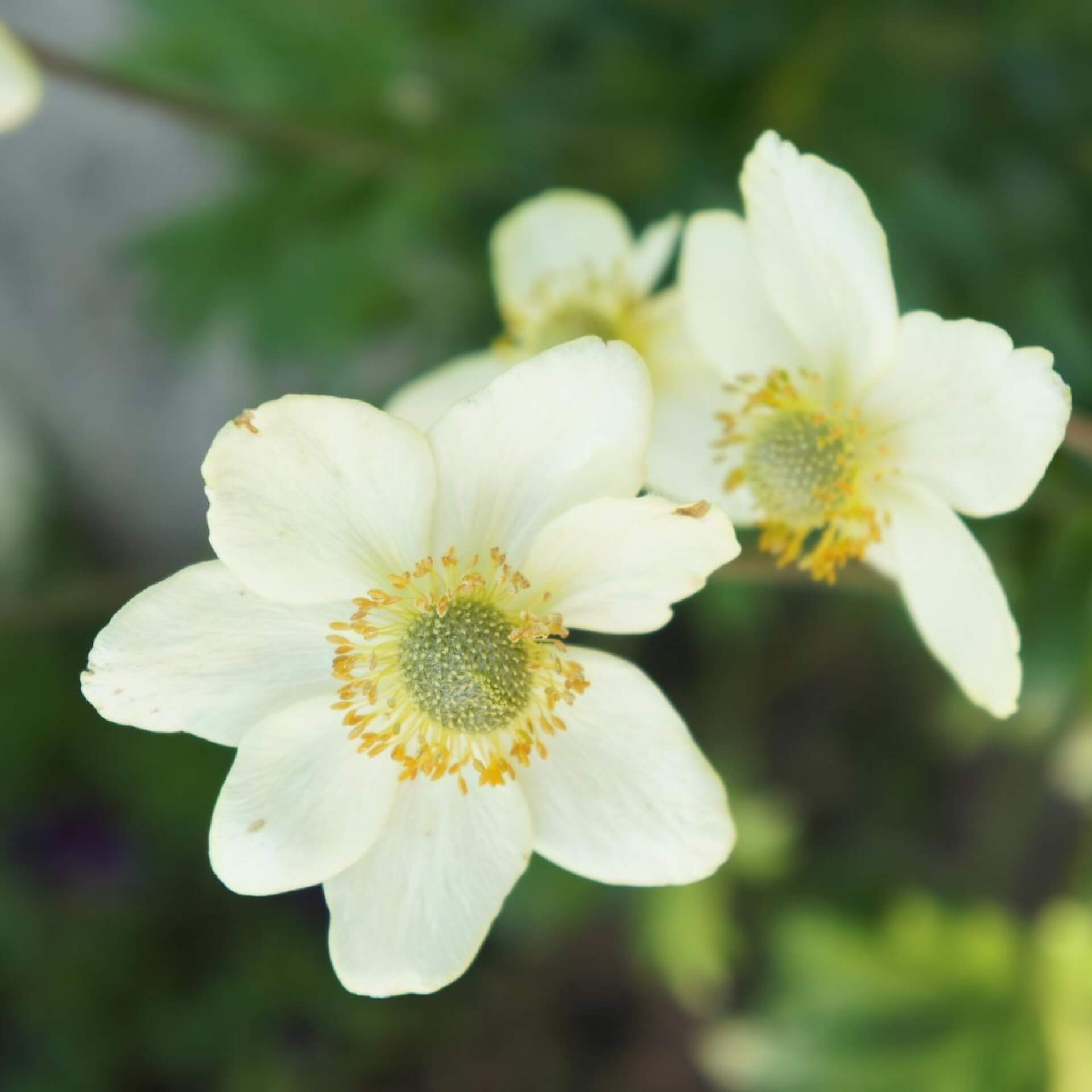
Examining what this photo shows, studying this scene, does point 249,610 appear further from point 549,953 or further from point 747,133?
point 549,953

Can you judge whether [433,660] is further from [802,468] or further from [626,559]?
[802,468]

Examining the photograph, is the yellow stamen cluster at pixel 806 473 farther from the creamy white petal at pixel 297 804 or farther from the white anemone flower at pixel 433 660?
the creamy white petal at pixel 297 804


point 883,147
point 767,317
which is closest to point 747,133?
point 883,147

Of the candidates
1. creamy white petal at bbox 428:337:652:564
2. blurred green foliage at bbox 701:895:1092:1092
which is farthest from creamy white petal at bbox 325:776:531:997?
blurred green foliage at bbox 701:895:1092:1092

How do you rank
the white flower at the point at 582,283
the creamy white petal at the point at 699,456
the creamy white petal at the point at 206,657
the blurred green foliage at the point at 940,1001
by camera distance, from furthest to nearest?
1. the blurred green foliage at the point at 940,1001
2. the white flower at the point at 582,283
3. the creamy white petal at the point at 699,456
4. the creamy white petal at the point at 206,657

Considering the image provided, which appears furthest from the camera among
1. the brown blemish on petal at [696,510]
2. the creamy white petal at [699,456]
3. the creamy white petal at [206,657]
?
the creamy white petal at [699,456]

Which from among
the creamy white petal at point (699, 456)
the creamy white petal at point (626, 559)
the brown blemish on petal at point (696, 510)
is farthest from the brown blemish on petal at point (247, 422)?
the creamy white petal at point (699, 456)

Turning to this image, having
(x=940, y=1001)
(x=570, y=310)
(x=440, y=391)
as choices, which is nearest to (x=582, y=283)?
(x=570, y=310)
